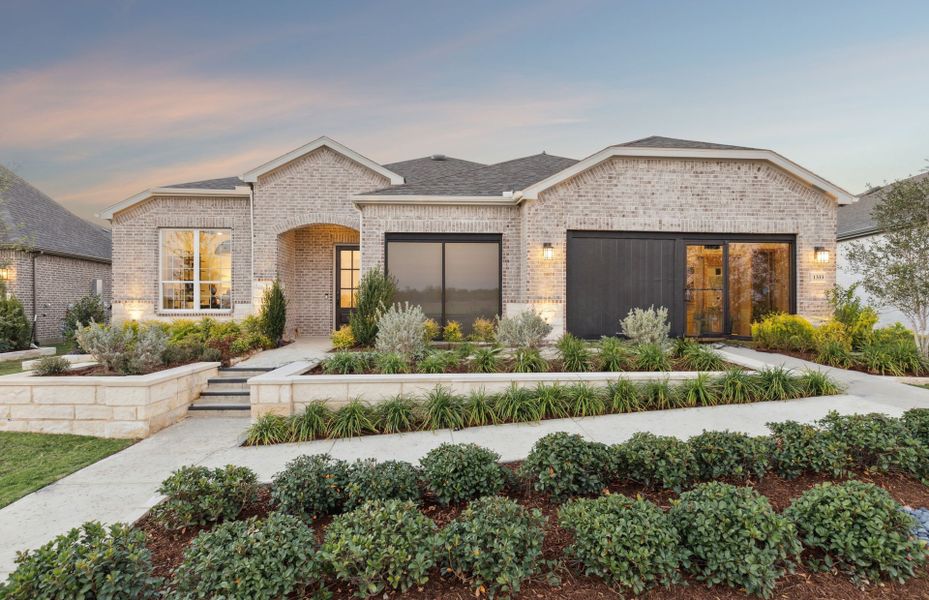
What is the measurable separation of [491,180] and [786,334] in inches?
310

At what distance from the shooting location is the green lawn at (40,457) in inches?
144

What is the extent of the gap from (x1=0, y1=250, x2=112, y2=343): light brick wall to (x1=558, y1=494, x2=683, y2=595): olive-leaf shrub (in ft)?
55.5

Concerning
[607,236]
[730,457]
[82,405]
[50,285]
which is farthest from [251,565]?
[50,285]

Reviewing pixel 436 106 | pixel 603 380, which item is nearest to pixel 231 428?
pixel 603 380

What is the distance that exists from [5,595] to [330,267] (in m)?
11.4

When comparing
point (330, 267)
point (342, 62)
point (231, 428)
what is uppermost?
point (342, 62)

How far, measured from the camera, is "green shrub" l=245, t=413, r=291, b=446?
184 inches

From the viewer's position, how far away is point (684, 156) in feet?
31.7

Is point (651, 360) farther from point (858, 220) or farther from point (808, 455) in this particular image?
point (858, 220)

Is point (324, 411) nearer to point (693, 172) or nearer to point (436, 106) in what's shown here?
point (693, 172)

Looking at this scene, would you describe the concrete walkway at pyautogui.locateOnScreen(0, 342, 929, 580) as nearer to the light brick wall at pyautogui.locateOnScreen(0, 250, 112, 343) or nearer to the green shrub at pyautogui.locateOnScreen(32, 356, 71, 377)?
the green shrub at pyautogui.locateOnScreen(32, 356, 71, 377)

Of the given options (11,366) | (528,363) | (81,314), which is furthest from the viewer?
(81,314)

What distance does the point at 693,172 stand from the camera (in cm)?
978

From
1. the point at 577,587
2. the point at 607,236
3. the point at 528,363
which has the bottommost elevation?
the point at 577,587
